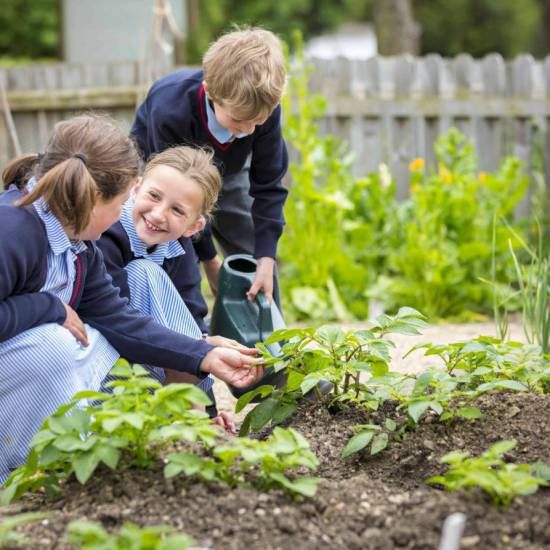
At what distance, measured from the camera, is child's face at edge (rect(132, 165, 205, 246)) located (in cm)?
292

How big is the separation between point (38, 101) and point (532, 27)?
1377 centimetres

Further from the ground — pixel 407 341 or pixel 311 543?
pixel 311 543

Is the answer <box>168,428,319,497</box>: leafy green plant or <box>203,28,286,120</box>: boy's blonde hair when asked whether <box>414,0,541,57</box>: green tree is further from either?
<box>168,428,319,497</box>: leafy green plant

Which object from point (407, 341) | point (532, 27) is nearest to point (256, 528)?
point (407, 341)

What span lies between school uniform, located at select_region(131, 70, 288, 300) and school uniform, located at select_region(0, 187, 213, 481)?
0.78 meters

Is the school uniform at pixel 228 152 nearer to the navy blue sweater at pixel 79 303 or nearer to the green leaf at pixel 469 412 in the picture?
the navy blue sweater at pixel 79 303

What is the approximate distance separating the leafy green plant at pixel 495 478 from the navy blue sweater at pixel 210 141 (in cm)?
170

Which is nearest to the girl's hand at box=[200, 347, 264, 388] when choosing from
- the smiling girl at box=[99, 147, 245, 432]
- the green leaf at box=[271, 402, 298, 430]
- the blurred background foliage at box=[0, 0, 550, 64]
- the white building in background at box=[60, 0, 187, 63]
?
the green leaf at box=[271, 402, 298, 430]

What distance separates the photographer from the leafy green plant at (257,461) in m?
1.89

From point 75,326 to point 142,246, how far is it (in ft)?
1.78

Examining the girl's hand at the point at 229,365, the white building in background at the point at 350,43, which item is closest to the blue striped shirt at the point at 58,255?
the girl's hand at the point at 229,365

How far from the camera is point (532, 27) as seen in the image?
60.3ft

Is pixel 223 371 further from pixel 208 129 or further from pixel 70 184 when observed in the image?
pixel 208 129

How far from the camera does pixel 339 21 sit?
58.6ft
